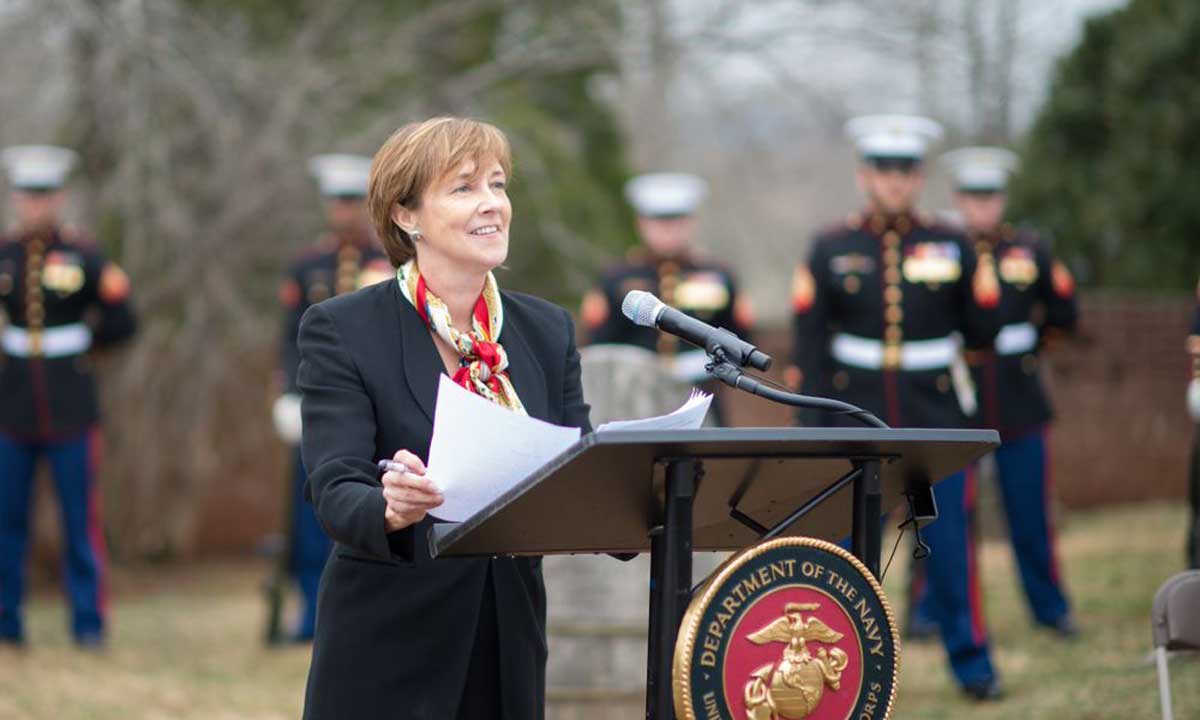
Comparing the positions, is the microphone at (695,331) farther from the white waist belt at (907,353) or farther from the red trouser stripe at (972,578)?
the white waist belt at (907,353)

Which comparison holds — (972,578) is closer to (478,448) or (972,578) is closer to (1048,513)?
(1048,513)

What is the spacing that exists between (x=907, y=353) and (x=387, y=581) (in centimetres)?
412

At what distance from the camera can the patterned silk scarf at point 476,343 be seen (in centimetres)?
310

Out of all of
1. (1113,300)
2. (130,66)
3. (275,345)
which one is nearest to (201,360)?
(275,345)

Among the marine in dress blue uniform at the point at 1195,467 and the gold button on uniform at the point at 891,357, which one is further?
the gold button on uniform at the point at 891,357

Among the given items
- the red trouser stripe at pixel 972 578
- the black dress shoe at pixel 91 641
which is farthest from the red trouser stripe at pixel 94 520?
the red trouser stripe at pixel 972 578

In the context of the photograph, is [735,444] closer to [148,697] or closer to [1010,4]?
[148,697]

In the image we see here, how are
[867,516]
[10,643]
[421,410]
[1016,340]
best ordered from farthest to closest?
[1016,340] → [10,643] → [421,410] → [867,516]

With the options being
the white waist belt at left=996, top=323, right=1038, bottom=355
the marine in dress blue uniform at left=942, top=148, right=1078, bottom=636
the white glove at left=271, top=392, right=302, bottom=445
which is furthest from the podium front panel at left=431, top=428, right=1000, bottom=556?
the white glove at left=271, top=392, right=302, bottom=445

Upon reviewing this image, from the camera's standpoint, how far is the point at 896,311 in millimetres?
6887

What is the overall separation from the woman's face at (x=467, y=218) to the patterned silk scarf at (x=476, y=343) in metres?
0.08

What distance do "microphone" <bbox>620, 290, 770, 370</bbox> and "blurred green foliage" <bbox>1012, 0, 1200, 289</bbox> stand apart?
396 inches

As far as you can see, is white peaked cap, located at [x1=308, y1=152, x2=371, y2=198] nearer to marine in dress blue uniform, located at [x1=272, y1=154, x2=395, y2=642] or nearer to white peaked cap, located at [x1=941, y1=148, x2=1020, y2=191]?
marine in dress blue uniform, located at [x1=272, y1=154, x2=395, y2=642]

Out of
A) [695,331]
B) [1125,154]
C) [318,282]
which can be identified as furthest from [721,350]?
[1125,154]
